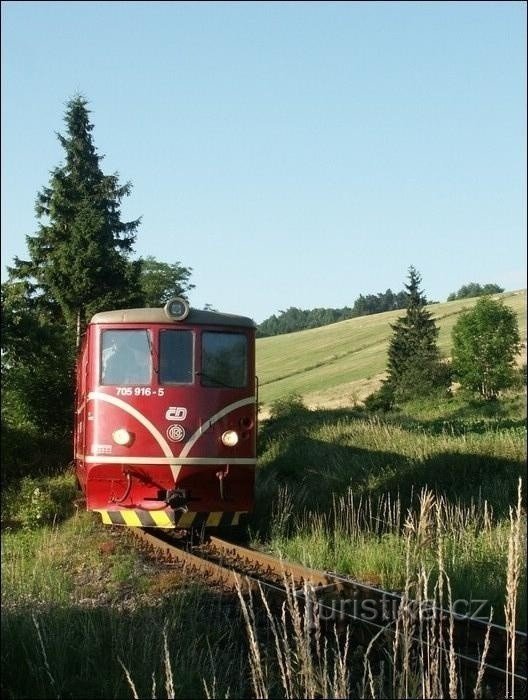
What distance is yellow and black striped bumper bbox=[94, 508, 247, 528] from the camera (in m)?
9.55

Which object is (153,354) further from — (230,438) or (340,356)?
(340,356)

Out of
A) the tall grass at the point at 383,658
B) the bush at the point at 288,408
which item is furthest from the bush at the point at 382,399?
the tall grass at the point at 383,658

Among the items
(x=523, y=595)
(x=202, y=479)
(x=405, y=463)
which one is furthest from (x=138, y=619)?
(x=405, y=463)

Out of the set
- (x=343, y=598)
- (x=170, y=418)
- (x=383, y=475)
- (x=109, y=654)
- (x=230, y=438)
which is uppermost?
(x=170, y=418)

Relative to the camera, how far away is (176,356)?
9.96m

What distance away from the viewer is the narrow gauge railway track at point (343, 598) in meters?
5.22

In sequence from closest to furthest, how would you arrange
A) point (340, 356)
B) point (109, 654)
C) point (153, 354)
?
point (109, 654) < point (153, 354) < point (340, 356)

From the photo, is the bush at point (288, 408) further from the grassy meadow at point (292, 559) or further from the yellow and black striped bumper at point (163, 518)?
the yellow and black striped bumper at point (163, 518)

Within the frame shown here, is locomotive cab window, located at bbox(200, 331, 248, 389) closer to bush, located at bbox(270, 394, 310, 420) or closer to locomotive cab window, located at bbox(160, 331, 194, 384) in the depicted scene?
locomotive cab window, located at bbox(160, 331, 194, 384)

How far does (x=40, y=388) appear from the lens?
14.8 m

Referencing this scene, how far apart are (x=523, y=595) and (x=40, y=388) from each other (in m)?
10.4

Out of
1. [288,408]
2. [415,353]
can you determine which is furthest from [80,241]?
[415,353]

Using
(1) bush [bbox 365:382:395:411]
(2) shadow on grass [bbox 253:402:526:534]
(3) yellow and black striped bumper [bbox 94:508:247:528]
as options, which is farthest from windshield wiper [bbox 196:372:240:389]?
(1) bush [bbox 365:382:395:411]

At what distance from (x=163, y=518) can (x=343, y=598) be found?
3.54 m
